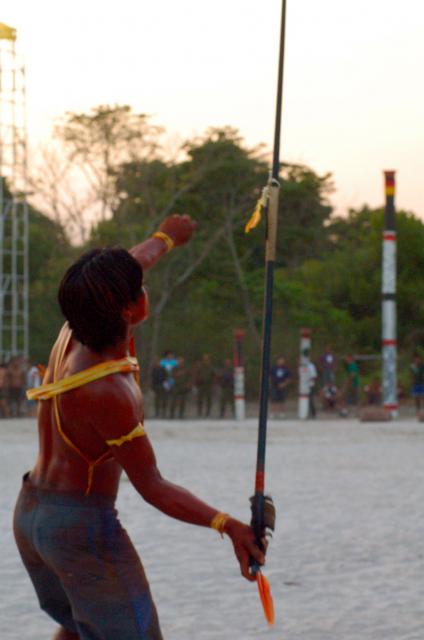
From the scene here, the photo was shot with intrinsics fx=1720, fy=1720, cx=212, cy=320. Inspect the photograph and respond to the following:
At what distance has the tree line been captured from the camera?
48.7 meters

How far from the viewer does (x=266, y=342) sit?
4363 millimetres

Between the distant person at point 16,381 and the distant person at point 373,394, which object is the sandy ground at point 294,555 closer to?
the distant person at point 16,381

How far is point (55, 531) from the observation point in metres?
4.19

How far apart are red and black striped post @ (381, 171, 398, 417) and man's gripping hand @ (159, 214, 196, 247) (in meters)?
27.6

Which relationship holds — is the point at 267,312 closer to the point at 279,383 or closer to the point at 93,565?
the point at 93,565

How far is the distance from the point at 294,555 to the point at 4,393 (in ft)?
98.5

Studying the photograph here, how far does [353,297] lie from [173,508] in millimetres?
52454

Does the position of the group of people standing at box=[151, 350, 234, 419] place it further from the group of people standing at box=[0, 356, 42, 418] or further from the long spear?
the long spear

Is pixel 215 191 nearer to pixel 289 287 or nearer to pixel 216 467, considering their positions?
pixel 289 287

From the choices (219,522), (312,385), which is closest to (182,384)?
(312,385)

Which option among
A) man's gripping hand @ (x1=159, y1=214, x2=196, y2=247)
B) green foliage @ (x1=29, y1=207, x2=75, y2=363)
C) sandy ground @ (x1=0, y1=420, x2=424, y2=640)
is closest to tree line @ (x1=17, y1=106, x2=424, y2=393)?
green foliage @ (x1=29, y1=207, x2=75, y2=363)

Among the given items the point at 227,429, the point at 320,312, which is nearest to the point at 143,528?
the point at 227,429

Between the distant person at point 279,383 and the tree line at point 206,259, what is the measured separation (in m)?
7.48

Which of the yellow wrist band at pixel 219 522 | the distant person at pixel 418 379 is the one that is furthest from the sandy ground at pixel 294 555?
the distant person at pixel 418 379
